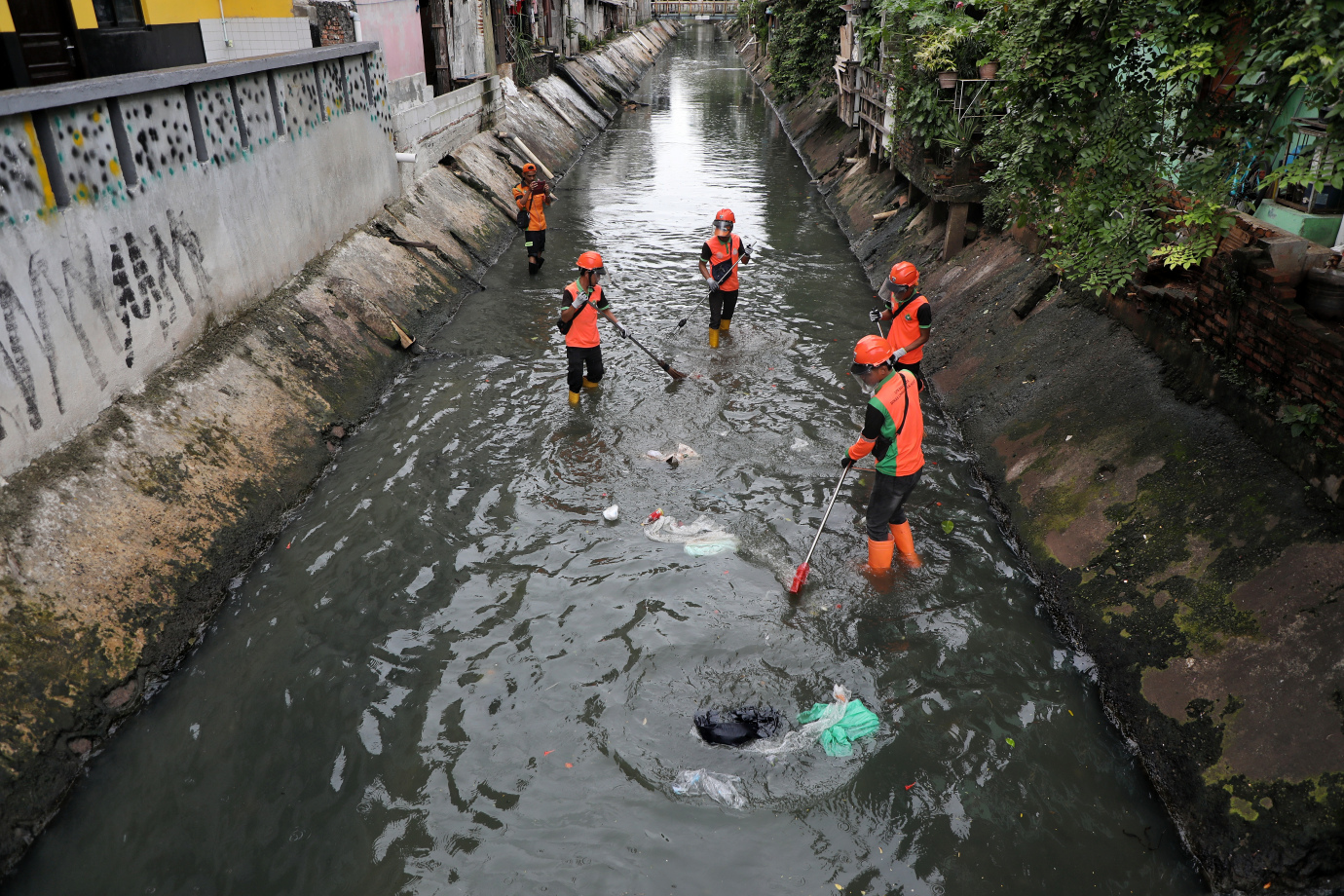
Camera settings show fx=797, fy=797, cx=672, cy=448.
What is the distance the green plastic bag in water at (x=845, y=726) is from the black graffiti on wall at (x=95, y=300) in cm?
602

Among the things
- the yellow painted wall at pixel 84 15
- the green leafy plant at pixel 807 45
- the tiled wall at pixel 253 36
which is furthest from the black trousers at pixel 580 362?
the green leafy plant at pixel 807 45

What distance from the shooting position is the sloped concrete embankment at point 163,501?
497 cm

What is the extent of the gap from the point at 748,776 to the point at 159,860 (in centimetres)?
341

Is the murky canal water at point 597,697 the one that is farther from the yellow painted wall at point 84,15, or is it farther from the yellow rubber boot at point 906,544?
the yellow painted wall at point 84,15

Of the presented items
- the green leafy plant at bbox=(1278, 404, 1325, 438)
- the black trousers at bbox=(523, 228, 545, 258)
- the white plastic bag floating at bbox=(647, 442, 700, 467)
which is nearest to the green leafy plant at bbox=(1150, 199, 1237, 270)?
the green leafy plant at bbox=(1278, 404, 1325, 438)

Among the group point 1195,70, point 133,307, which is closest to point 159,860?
point 133,307

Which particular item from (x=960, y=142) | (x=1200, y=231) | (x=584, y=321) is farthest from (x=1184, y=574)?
(x=960, y=142)

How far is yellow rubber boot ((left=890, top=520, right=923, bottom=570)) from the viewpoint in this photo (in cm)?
678

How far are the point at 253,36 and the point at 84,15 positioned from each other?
248 cm

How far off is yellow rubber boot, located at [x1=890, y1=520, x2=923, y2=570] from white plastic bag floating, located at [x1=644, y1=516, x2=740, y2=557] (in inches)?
54.5

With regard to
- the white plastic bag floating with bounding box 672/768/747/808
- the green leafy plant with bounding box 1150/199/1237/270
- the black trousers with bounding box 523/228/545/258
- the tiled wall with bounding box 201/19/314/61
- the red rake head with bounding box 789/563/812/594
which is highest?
the tiled wall with bounding box 201/19/314/61

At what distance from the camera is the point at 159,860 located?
14.7ft

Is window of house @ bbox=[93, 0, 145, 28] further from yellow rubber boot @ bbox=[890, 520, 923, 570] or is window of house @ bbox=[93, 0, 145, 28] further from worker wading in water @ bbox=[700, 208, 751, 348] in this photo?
yellow rubber boot @ bbox=[890, 520, 923, 570]

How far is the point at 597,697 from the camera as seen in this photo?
557cm
